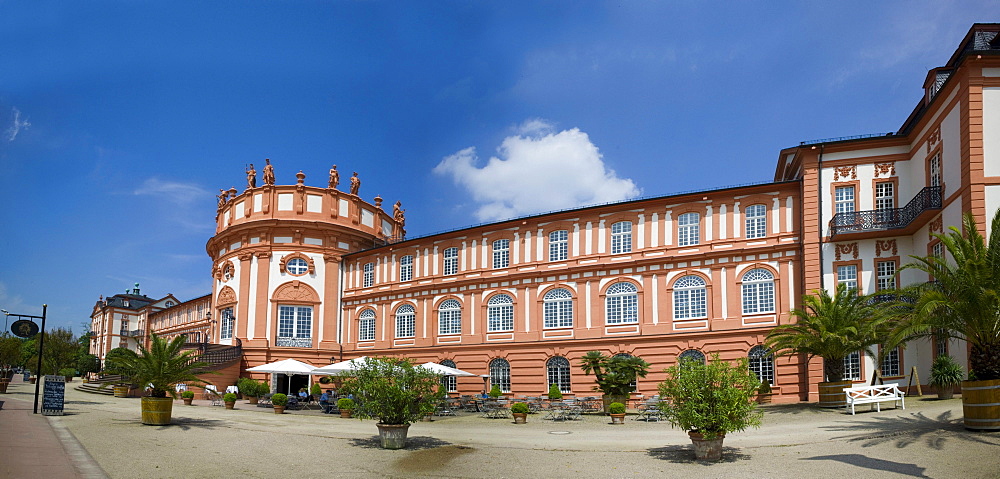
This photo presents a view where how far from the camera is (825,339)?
2431 cm

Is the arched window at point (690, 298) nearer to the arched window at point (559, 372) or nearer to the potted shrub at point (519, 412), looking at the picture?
the arched window at point (559, 372)

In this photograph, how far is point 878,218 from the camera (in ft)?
97.1

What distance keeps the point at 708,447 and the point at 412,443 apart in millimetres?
7430

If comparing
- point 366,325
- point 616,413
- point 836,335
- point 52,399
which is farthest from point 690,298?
point 52,399

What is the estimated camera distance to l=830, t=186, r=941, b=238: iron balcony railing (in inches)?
1116

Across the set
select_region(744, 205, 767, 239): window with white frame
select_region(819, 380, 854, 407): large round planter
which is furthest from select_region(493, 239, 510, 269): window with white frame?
select_region(819, 380, 854, 407): large round planter

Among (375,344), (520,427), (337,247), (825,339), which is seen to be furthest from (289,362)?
(825,339)

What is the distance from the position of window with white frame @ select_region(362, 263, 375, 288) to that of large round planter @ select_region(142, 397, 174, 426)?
23404 mm

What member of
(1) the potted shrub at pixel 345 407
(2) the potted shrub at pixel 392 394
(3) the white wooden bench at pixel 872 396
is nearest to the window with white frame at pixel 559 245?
(1) the potted shrub at pixel 345 407

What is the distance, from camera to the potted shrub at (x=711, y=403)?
48.6 feet

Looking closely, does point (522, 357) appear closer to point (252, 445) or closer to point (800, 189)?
point (800, 189)

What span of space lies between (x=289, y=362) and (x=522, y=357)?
11476mm

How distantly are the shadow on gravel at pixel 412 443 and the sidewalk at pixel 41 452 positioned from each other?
6080mm

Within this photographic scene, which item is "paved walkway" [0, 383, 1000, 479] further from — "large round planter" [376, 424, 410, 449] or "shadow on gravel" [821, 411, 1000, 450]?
"large round planter" [376, 424, 410, 449]
